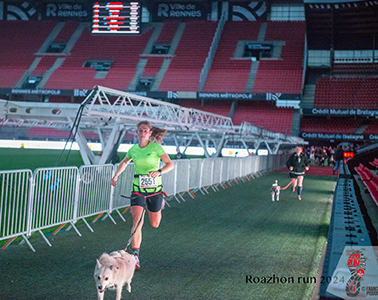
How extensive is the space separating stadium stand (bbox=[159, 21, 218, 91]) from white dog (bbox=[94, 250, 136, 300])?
40415 mm

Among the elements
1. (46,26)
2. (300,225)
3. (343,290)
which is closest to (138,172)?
(343,290)

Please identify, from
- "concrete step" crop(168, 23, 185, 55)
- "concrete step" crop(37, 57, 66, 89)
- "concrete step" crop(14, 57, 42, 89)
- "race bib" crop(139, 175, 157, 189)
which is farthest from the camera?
"concrete step" crop(168, 23, 185, 55)

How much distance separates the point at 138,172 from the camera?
5.75 m

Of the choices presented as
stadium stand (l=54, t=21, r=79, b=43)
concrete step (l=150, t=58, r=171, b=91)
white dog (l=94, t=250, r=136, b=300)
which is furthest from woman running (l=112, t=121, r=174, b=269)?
stadium stand (l=54, t=21, r=79, b=43)

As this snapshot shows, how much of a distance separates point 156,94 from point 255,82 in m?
10.0

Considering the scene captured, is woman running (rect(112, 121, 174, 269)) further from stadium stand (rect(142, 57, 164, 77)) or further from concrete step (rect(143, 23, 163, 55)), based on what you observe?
concrete step (rect(143, 23, 163, 55))

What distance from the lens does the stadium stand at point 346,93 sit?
145 feet

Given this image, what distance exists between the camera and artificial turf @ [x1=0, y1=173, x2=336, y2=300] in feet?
16.5

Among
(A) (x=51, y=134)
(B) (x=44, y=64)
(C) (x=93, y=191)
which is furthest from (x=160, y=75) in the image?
(C) (x=93, y=191)

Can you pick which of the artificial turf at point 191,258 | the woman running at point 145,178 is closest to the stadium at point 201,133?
the artificial turf at point 191,258

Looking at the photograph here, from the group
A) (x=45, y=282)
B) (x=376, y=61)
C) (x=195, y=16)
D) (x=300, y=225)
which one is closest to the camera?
(x=45, y=282)

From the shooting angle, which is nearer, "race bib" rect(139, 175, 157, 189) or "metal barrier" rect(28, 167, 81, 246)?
"race bib" rect(139, 175, 157, 189)

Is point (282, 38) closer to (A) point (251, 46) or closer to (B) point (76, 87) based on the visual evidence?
(A) point (251, 46)

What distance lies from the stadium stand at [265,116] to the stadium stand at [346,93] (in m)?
4.35
